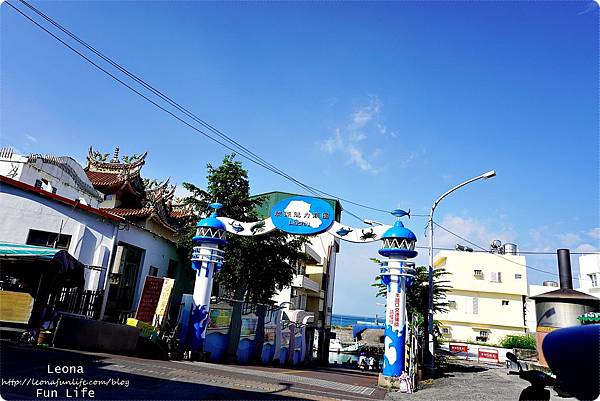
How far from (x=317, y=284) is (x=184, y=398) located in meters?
29.3

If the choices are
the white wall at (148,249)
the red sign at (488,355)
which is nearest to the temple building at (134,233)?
the white wall at (148,249)

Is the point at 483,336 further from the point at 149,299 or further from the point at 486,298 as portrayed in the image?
the point at 149,299

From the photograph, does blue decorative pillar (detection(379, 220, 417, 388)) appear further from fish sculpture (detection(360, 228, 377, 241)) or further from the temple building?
the temple building

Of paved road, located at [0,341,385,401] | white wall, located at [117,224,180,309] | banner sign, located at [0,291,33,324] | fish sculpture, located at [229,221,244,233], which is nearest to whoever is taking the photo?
paved road, located at [0,341,385,401]

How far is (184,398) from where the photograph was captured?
22.5ft

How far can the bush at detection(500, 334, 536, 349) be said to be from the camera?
33.2 meters

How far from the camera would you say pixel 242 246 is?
18859mm

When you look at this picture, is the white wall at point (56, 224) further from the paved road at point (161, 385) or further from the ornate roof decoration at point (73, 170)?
the ornate roof decoration at point (73, 170)

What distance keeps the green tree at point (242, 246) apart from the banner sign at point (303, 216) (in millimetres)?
4616

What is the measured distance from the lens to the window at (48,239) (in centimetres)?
1470

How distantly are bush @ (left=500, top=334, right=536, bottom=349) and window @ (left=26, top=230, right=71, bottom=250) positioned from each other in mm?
33376

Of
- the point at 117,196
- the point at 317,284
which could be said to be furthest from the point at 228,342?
the point at 317,284

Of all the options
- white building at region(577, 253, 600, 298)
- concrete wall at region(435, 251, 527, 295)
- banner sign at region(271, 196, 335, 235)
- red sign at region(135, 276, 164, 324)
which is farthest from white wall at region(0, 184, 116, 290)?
white building at region(577, 253, 600, 298)

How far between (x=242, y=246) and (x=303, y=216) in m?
5.79
